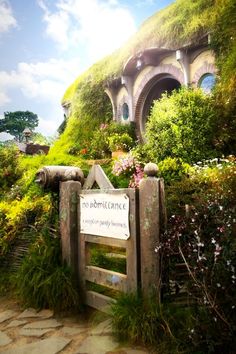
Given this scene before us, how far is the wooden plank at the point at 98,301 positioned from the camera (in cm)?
392

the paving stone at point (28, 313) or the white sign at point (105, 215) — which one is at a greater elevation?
the white sign at point (105, 215)

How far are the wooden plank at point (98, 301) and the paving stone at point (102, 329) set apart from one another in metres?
0.15

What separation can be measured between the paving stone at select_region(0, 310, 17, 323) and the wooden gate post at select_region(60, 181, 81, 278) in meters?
0.89

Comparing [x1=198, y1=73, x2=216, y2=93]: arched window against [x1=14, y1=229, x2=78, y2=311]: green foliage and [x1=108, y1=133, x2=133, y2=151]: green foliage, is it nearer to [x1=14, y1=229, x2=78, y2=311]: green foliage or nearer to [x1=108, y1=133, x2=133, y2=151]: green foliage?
[x1=108, y1=133, x2=133, y2=151]: green foliage

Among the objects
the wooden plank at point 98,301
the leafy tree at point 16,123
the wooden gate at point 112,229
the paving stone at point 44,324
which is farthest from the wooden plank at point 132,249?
the leafy tree at point 16,123

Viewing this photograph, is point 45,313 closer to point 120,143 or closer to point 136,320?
point 136,320

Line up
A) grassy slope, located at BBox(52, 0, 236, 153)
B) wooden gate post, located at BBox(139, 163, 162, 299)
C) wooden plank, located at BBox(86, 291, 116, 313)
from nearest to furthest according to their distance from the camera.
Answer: wooden gate post, located at BBox(139, 163, 162, 299) < wooden plank, located at BBox(86, 291, 116, 313) < grassy slope, located at BBox(52, 0, 236, 153)

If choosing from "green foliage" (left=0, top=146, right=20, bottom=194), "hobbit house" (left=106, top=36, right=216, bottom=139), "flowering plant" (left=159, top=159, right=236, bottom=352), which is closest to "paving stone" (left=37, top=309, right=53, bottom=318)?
"flowering plant" (left=159, top=159, right=236, bottom=352)

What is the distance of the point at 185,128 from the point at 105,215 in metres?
5.13

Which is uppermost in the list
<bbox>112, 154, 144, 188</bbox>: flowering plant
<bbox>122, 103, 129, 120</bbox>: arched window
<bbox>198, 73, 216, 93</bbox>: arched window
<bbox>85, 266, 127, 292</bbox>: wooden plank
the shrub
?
<bbox>122, 103, 129, 120</bbox>: arched window

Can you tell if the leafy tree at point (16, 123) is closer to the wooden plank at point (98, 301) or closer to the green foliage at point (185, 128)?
the green foliage at point (185, 128)

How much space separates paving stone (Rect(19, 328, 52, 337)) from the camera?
12.1 ft

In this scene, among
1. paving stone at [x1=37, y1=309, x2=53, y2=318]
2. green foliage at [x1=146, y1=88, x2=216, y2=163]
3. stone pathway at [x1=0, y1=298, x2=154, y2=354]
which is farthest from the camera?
green foliage at [x1=146, y1=88, x2=216, y2=163]

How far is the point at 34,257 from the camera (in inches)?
182
